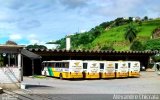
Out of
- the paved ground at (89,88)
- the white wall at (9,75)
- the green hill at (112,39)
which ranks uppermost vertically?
the green hill at (112,39)

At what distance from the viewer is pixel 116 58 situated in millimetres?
72500

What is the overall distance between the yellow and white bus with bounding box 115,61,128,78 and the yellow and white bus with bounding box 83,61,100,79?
359 centimetres

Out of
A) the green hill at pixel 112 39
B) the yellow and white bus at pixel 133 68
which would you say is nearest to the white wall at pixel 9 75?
the yellow and white bus at pixel 133 68

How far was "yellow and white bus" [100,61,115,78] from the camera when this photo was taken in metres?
52.2

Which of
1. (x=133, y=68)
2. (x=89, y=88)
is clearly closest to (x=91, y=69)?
(x=133, y=68)

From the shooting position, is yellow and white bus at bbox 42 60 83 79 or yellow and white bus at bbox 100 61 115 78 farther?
yellow and white bus at bbox 100 61 115 78

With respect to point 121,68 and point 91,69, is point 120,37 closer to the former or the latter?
point 121,68

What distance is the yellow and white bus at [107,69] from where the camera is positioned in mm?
52188

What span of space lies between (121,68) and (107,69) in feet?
9.36

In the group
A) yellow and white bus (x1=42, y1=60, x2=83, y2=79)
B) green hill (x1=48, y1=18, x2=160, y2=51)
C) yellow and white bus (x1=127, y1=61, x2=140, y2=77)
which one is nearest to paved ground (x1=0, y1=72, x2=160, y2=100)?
yellow and white bus (x1=42, y1=60, x2=83, y2=79)

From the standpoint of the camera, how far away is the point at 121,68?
179ft

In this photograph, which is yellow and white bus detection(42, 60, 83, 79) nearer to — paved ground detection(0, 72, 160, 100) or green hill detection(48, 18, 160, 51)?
paved ground detection(0, 72, 160, 100)

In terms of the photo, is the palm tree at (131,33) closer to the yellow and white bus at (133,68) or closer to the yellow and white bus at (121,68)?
the yellow and white bus at (133,68)

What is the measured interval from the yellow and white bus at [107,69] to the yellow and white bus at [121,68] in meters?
0.90
